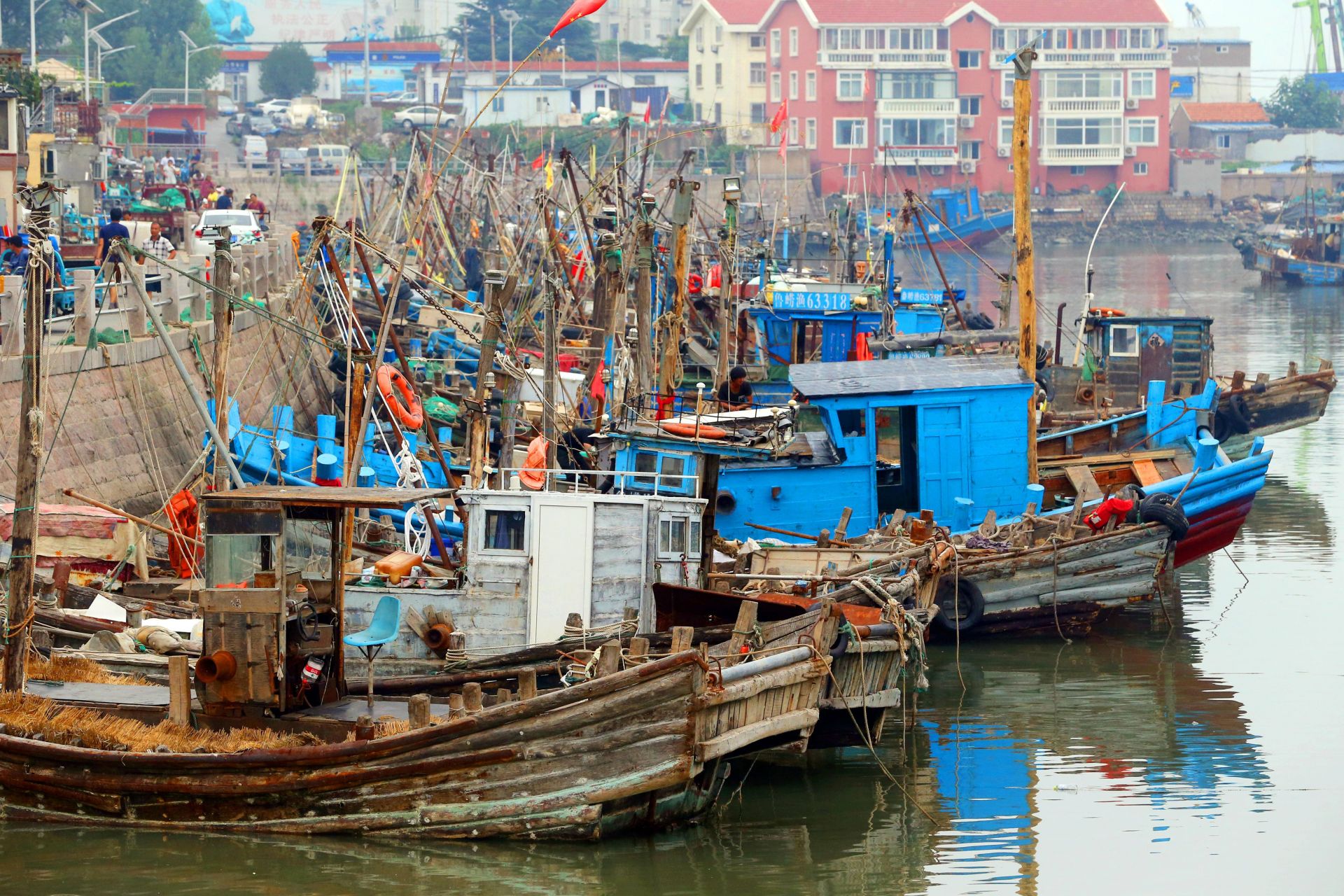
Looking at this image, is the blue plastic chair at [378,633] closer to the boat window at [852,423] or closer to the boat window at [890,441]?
the boat window at [852,423]

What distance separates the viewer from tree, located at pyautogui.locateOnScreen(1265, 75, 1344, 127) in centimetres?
13862

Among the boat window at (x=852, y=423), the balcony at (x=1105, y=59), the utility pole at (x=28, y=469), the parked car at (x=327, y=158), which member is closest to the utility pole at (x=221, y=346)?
the utility pole at (x=28, y=469)

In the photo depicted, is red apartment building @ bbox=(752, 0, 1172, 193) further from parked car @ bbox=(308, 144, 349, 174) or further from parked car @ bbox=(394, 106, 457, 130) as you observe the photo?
parked car @ bbox=(308, 144, 349, 174)

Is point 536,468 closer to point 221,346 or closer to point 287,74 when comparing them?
point 221,346

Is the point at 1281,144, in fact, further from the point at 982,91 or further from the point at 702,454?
the point at 702,454

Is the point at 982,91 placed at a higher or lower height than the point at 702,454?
higher

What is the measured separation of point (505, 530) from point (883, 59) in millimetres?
93566

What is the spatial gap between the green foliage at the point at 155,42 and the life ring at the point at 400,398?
76822 mm

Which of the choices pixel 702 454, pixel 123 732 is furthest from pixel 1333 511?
pixel 123 732

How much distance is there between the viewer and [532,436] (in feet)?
76.9

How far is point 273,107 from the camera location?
103 metres

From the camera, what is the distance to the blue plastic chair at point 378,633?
1412cm

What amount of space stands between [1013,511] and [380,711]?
10130 millimetres

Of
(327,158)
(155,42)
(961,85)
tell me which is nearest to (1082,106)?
(961,85)
